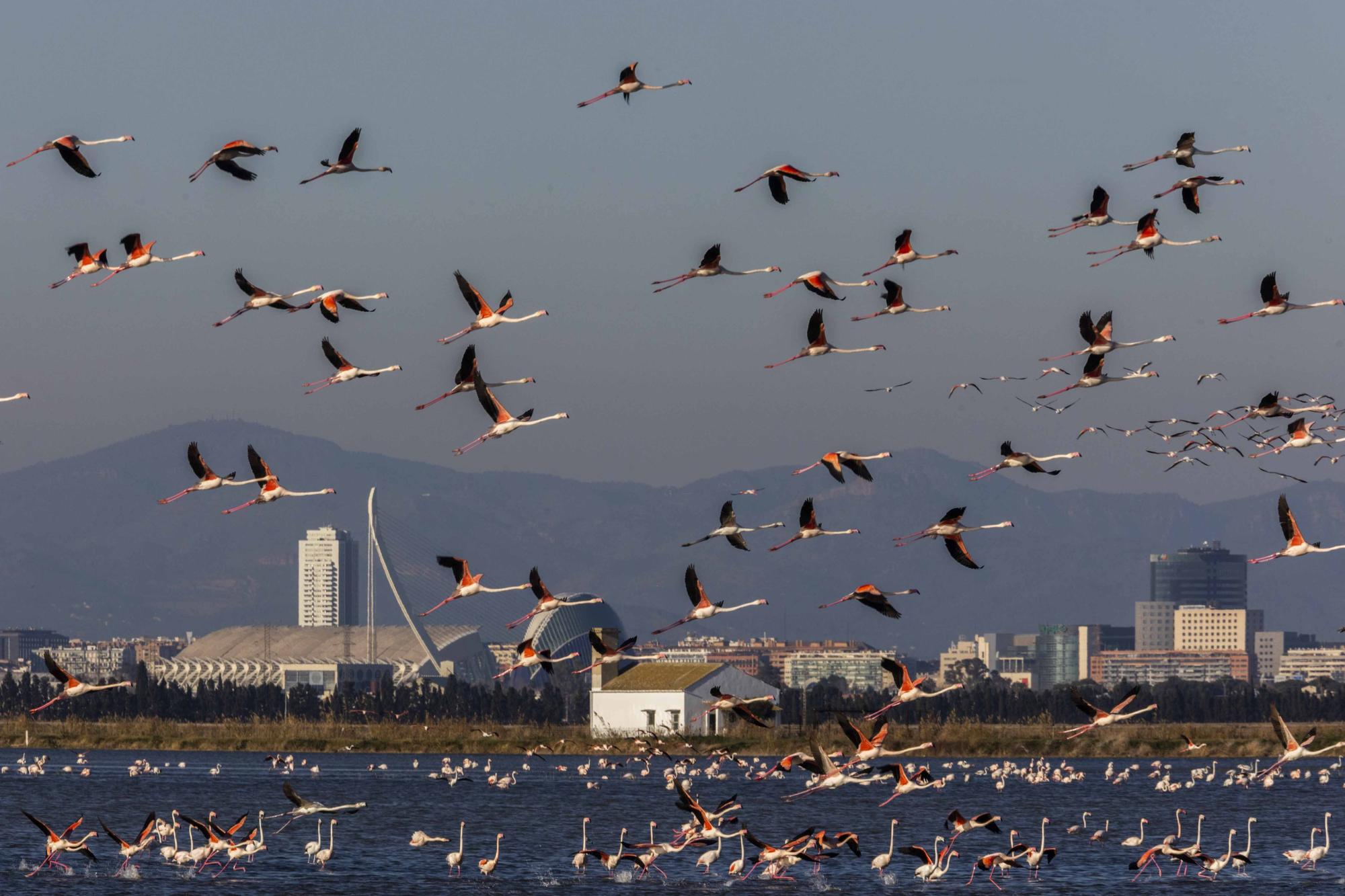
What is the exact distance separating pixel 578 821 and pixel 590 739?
62.0 metres

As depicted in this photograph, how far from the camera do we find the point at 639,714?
134 meters

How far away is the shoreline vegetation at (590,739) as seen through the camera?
12569 cm

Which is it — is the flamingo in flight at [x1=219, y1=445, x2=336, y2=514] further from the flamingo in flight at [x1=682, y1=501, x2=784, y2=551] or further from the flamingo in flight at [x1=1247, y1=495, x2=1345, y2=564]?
the flamingo in flight at [x1=1247, y1=495, x2=1345, y2=564]

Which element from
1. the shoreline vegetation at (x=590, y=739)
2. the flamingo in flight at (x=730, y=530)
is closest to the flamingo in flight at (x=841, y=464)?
the flamingo in flight at (x=730, y=530)

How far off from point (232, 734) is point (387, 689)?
43.5m

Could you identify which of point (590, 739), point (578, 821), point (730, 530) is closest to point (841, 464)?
point (730, 530)

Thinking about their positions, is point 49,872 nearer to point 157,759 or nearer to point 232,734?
point 157,759

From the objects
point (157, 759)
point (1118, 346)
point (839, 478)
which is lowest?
point (157, 759)

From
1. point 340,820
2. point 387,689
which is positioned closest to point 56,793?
point 340,820

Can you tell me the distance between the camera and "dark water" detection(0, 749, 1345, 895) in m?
57.7

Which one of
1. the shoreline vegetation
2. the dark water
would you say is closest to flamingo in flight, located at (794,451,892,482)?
the dark water

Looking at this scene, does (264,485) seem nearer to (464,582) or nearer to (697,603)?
(464,582)

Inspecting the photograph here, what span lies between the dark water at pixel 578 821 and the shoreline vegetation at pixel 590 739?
4.69 meters

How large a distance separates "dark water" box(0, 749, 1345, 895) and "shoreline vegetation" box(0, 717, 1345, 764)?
4.69 m
